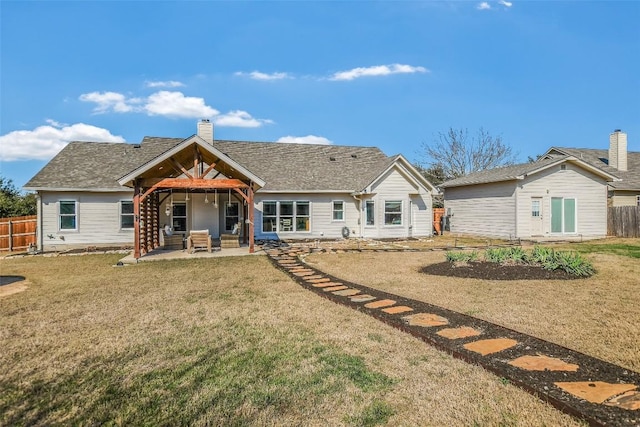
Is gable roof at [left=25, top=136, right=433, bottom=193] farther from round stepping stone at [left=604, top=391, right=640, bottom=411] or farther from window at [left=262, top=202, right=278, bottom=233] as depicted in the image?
round stepping stone at [left=604, top=391, right=640, bottom=411]

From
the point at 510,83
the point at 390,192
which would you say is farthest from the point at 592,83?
the point at 390,192

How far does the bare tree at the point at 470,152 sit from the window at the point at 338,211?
77.6 ft

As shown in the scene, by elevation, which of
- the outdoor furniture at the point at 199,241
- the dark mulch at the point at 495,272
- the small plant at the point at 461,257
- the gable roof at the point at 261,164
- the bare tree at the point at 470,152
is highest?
the bare tree at the point at 470,152

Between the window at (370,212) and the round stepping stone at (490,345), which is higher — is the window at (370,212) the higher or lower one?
the higher one

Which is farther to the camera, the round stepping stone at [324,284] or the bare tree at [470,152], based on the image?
the bare tree at [470,152]

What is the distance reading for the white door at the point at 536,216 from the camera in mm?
19453

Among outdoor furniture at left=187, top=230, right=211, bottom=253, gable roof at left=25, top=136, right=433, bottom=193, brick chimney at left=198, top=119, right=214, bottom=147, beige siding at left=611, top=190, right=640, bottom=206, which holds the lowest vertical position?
outdoor furniture at left=187, top=230, right=211, bottom=253

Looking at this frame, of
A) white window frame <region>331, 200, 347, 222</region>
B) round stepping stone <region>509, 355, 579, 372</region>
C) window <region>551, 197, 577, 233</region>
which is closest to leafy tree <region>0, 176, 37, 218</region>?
white window frame <region>331, 200, 347, 222</region>

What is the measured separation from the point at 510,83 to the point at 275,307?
89.4 ft

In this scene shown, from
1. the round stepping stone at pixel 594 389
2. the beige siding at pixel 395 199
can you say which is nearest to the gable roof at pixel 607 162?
the beige siding at pixel 395 199

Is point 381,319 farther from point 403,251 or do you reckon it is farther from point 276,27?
point 276,27

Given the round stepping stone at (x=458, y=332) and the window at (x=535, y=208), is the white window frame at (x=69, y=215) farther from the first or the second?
the window at (x=535, y=208)

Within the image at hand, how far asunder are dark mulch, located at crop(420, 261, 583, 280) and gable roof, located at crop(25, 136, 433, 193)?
8706 millimetres

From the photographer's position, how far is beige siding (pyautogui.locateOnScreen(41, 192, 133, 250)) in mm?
16562
